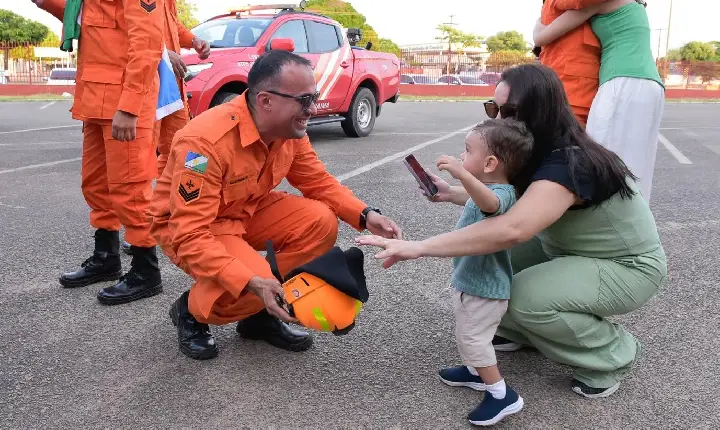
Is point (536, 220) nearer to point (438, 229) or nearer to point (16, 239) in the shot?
point (438, 229)

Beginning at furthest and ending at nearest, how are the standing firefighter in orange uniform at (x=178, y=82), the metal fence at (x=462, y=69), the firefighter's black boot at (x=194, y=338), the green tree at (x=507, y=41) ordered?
the green tree at (x=507, y=41), the metal fence at (x=462, y=69), the standing firefighter in orange uniform at (x=178, y=82), the firefighter's black boot at (x=194, y=338)

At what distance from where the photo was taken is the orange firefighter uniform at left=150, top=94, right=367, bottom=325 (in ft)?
8.18

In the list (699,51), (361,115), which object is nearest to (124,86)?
(361,115)

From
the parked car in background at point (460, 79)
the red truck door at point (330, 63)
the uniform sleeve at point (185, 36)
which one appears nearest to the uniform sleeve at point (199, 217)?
the uniform sleeve at point (185, 36)

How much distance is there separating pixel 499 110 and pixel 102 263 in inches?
92.9

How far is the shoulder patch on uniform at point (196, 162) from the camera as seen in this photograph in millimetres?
2490

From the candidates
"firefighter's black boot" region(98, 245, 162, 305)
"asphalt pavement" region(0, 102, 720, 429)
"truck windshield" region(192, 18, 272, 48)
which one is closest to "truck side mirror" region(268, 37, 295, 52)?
"truck windshield" region(192, 18, 272, 48)

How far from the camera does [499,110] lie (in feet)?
7.98

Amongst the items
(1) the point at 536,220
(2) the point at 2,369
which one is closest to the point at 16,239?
(2) the point at 2,369

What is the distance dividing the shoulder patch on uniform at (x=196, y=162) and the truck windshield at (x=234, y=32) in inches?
253

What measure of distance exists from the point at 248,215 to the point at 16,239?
2.39m

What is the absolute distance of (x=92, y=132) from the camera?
352 centimetres

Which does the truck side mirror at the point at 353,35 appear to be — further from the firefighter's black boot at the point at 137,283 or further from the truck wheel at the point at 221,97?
the firefighter's black boot at the point at 137,283

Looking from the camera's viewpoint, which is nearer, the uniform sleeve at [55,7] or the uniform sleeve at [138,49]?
the uniform sleeve at [138,49]
